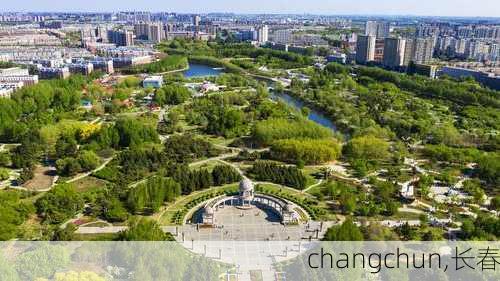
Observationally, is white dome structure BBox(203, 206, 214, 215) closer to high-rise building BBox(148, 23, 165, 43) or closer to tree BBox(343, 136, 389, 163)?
tree BBox(343, 136, 389, 163)

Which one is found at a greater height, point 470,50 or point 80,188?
point 470,50

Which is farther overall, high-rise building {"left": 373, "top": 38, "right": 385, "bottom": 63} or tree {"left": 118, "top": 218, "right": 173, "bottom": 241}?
high-rise building {"left": 373, "top": 38, "right": 385, "bottom": 63}

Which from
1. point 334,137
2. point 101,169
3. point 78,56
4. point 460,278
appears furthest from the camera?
point 78,56

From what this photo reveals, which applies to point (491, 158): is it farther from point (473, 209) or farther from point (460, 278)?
point (460, 278)

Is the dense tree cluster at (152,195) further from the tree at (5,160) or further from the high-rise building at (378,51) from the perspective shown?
the high-rise building at (378,51)

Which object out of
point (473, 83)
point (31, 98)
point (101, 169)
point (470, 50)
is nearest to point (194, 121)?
point (101, 169)

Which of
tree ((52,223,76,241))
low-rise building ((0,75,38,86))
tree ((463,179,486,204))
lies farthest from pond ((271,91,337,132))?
low-rise building ((0,75,38,86))
